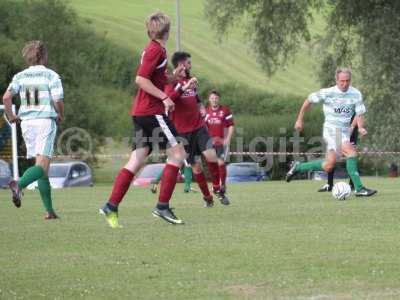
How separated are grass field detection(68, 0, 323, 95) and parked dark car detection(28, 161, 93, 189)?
37.6 m

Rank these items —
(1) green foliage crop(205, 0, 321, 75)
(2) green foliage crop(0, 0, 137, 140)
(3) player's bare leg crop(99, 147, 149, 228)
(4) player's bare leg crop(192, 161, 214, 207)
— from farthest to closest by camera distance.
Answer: (2) green foliage crop(0, 0, 137, 140) < (1) green foliage crop(205, 0, 321, 75) < (4) player's bare leg crop(192, 161, 214, 207) < (3) player's bare leg crop(99, 147, 149, 228)

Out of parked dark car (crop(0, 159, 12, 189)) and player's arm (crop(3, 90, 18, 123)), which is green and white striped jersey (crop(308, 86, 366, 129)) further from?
→ parked dark car (crop(0, 159, 12, 189))

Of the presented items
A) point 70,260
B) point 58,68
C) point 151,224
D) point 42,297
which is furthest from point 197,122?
point 58,68

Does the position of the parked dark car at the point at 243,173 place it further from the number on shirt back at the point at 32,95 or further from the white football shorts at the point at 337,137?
the number on shirt back at the point at 32,95

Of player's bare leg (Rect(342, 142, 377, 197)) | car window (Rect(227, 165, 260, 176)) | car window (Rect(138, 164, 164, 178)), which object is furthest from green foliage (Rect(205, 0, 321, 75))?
player's bare leg (Rect(342, 142, 377, 197))

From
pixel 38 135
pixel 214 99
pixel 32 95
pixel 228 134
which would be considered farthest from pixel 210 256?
pixel 214 99

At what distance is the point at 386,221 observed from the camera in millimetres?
11758

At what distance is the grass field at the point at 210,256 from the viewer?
719cm

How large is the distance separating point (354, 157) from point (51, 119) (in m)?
5.78

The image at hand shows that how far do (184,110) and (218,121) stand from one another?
21.2ft

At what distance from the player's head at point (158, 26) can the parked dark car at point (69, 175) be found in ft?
95.7

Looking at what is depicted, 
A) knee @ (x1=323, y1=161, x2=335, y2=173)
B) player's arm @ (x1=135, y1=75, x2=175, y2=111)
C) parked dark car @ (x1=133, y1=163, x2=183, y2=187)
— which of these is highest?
player's arm @ (x1=135, y1=75, x2=175, y2=111)

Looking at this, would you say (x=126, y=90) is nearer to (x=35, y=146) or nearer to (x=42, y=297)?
(x=35, y=146)

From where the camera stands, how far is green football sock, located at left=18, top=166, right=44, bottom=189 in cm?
1275
